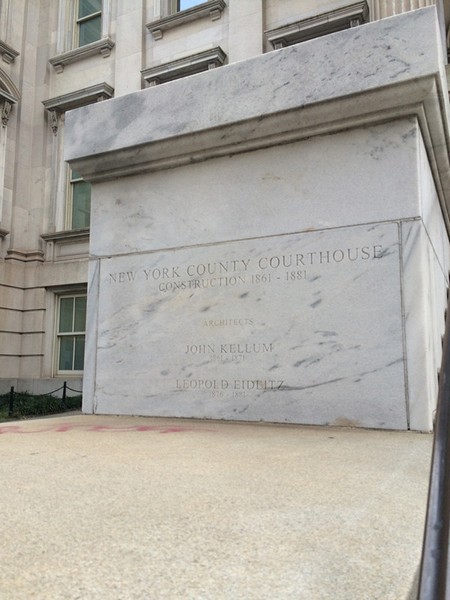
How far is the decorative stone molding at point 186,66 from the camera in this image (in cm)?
1608

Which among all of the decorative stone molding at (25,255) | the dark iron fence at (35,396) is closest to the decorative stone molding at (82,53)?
the decorative stone molding at (25,255)

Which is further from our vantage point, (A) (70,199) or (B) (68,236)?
(A) (70,199)

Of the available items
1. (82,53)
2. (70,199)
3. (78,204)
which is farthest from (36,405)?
(82,53)

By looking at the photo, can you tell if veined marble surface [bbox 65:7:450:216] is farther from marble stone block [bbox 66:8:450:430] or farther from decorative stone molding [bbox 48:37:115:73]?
decorative stone molding [bbox 48:37:115:73]

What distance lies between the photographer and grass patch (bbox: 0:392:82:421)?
1275 centimetres

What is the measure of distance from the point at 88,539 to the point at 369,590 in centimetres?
85

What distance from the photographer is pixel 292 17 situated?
15555 mm

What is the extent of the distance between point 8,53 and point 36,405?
39.0ft

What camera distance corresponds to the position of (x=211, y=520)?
73.7 inches

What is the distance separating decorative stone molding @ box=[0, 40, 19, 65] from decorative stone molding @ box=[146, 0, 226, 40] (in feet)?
15.0

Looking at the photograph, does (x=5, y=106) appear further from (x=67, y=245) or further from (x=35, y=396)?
(x=35, y=396)

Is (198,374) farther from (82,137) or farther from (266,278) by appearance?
(82,137)

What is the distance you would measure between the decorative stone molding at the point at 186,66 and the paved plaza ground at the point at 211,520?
1499 centimetres

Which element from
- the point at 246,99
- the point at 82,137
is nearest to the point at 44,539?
the point at 246,99
